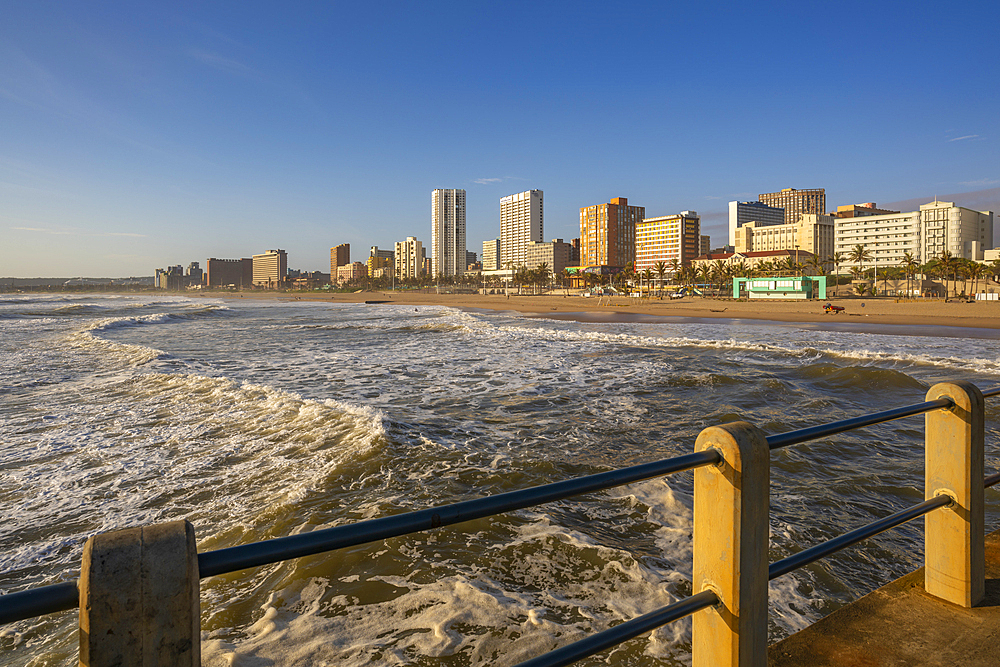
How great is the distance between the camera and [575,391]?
12094 mm

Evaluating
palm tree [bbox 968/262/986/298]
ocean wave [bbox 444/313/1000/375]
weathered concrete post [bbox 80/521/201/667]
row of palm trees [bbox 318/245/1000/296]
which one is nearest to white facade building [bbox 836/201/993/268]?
row of palm trees [bbox 318/245/1000/296]

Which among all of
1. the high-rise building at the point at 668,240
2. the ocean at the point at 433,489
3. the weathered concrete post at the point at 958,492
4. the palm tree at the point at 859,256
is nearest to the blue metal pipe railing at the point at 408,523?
the weathered concrete post at the point at 958,492

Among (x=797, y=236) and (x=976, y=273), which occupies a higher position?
(x=797, y=236)

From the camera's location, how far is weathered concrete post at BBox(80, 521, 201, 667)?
3.17 feet

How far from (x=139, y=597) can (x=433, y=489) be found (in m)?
5.38

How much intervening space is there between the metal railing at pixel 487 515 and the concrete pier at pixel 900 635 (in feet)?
1.73

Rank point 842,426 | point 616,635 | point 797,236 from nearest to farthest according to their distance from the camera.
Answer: point 616,635 → point 842,426 → point 797,236

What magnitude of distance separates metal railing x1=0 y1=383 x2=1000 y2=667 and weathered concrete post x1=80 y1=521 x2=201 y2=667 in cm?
4

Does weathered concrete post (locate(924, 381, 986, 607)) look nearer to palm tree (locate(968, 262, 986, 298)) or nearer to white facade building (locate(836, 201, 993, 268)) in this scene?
palm tree (locate(968, 262, 986, 298))

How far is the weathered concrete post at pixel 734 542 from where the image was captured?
165cm

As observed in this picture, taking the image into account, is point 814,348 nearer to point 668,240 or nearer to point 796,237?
point 796,237

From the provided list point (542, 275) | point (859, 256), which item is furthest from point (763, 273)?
point (542, 275)

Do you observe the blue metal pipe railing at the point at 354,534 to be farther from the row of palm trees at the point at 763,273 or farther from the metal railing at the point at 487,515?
the row of palm trees at the point at 763,273

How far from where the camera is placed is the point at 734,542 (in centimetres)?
165
